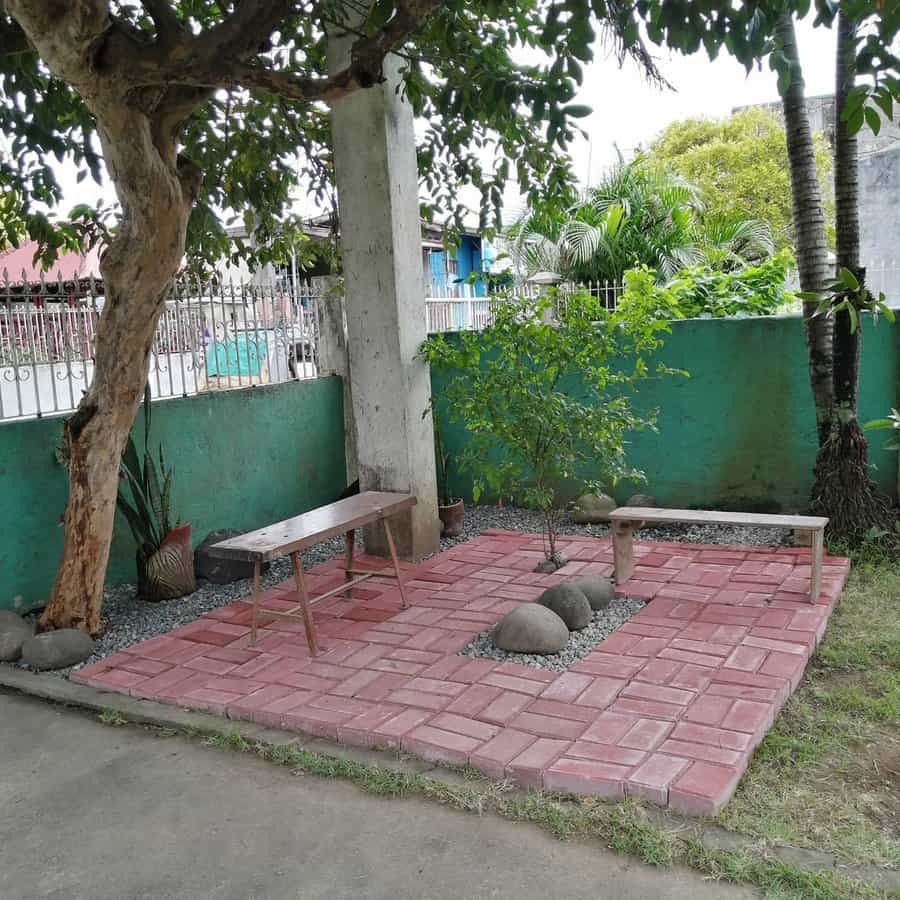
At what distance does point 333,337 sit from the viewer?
761 centimetres

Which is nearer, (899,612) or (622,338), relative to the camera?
(899,612)

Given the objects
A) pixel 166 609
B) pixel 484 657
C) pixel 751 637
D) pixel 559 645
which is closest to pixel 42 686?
pixel 166 609

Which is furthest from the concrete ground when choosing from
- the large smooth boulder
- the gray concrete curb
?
the large smooth boulder

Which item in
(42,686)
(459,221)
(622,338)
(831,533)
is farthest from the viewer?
(459,221)

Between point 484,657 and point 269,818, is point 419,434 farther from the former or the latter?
point 269,818

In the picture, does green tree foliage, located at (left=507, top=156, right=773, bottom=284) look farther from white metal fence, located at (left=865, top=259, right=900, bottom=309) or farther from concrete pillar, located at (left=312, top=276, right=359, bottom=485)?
concrete pillar, located at (left=312, top=276, right=359, bottom=485)

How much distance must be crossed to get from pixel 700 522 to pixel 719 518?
5.8 inches

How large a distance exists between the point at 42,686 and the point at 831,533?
4.82 m

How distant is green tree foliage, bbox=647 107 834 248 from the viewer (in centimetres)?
2412

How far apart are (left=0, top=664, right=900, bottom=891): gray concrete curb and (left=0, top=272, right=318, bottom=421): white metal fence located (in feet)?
5.74

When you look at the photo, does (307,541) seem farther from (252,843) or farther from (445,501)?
(445,501)

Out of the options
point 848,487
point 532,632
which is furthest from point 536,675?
point 848,487

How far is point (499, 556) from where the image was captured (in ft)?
20.6

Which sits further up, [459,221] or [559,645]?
[459,221]
